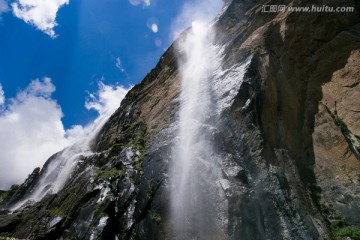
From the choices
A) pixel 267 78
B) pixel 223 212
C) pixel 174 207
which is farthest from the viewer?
pixel 267 78

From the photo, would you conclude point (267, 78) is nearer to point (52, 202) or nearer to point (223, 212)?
point (223, 212)

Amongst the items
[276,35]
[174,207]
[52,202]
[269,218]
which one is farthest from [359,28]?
[52,202]

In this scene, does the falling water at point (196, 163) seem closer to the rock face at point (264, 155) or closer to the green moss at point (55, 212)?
the rock face at point (264, 155)

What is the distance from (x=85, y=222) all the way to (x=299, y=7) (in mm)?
18082

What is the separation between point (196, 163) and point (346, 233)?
6263mm

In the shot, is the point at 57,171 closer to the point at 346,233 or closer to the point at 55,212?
the point at 55,212

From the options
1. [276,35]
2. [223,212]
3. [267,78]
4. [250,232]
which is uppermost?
[276,35]

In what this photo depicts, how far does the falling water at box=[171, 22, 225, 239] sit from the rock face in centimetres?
33

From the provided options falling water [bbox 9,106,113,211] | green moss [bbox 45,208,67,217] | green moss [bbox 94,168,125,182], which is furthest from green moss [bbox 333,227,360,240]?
falling water [bbox 9,106,113,211]

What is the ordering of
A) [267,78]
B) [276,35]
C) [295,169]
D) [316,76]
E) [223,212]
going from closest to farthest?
[223,212] → [295,169] → [267,78] → [316,76] → [276,35]

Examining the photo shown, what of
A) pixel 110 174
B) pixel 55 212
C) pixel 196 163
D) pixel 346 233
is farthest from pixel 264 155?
pixel 55 212

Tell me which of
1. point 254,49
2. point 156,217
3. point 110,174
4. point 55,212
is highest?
point 254,49

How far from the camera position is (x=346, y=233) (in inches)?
437

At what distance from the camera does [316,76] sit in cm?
1806
